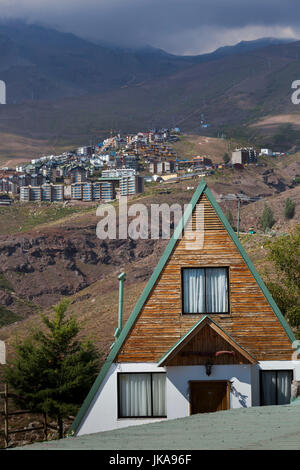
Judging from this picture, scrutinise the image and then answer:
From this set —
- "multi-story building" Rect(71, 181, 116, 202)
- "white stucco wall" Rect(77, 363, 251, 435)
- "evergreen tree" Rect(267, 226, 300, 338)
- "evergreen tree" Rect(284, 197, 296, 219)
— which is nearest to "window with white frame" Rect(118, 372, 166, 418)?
"white stucco wall" Rect(77, 363, 251, 435)

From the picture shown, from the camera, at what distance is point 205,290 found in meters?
17.0

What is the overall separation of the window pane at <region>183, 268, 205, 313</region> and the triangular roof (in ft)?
1.45

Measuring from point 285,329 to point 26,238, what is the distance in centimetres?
12689

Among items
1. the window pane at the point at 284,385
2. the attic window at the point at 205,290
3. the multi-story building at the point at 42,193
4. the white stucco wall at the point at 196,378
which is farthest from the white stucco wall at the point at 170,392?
the multi-story building at the point at 42,193

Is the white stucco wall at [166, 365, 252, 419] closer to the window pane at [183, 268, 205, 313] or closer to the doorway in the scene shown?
the doorway

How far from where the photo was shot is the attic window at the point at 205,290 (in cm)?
1684

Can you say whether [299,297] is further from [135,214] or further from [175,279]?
[135,214]

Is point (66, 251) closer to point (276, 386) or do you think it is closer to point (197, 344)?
point (197, 344)

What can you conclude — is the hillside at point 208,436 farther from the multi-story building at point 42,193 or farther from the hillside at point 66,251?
the multi-story building at point 42,193

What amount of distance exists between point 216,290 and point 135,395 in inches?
140

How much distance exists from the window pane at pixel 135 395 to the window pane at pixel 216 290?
2538 millimetres

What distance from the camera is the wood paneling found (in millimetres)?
16672

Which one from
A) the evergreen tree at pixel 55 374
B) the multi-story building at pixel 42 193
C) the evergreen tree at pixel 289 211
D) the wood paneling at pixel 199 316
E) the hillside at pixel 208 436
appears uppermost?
the multi-story building at pixel 42 193

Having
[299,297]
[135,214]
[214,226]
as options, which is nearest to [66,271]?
[135,214]
